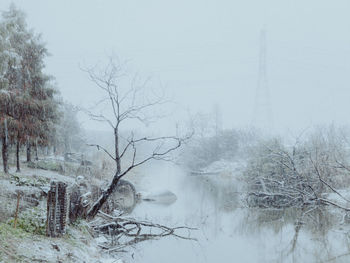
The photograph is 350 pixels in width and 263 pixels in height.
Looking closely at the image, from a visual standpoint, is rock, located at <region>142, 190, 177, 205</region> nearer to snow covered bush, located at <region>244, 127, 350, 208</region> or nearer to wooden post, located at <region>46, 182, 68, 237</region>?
snow covered bush, located at <region>244, 127, 350, 208</region>

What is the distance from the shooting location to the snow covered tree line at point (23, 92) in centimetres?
1373

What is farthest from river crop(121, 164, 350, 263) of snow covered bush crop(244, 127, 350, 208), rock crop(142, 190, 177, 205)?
rock crop(142, 190, 177, 205)

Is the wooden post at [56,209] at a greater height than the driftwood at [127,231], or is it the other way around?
the wooden post at [56,209]

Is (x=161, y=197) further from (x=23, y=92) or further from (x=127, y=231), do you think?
(x=23, y=92)

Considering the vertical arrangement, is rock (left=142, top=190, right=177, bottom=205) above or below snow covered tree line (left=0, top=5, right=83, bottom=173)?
below

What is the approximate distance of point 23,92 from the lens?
1505 cm

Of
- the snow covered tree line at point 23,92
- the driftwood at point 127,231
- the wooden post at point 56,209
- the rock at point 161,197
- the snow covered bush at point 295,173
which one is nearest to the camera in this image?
the wooden post at point 56,209

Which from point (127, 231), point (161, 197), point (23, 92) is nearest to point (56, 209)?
point (127, 231)

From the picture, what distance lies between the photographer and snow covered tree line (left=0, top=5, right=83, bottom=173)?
13.7 meters

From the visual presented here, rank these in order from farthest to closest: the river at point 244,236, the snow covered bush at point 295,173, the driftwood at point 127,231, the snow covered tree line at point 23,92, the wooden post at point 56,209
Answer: the snow covered bush at point 295,173
the snow covered tree line at point 23,92
the driftwood at point 127,231
the river at point 244,236
the wooden post at point 56,209

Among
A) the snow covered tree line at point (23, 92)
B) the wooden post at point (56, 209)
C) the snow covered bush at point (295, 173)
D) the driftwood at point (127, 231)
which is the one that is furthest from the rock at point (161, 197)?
the wooden post at point (56, 209)

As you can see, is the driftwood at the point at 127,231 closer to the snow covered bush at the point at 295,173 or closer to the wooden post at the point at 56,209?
the wooden post at the point at 56,209

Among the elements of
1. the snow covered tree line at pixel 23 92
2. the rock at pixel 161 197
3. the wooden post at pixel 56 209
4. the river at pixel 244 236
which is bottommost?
the river at pixel 244 236

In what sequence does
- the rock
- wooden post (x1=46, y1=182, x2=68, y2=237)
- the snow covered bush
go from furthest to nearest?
1. the rock
2. the snow covered bush
3. wooden post (x1=46, y1=182, x2=68, y2=237)
